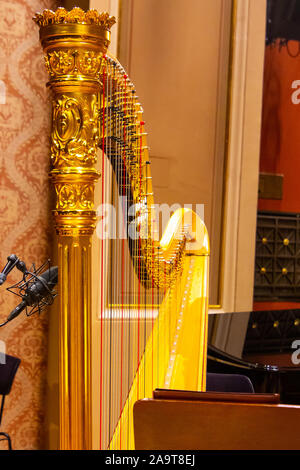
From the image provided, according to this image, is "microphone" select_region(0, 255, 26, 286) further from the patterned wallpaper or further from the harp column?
the patterned wallpaper

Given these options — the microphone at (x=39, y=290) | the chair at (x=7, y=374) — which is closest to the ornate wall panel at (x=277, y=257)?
the chair at (x=7, y=374)

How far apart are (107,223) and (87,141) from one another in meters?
1.75

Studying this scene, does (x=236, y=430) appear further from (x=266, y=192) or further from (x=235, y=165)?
(x=266, y=192)

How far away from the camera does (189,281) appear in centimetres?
234

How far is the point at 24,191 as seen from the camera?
2.68 metres

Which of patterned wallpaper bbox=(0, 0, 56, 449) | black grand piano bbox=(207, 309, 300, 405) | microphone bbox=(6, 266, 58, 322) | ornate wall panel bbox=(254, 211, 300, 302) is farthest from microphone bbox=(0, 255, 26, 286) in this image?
ornate wall panel bbox=(254, 211, 300, 302)

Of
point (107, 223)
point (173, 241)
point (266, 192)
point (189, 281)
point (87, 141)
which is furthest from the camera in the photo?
point (266, 192)

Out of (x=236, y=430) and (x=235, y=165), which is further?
(x=235, y=165)

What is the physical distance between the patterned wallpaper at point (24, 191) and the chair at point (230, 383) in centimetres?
102

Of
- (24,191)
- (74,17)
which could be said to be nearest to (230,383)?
(24,191)

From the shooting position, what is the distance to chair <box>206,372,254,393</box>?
203 centimetres
